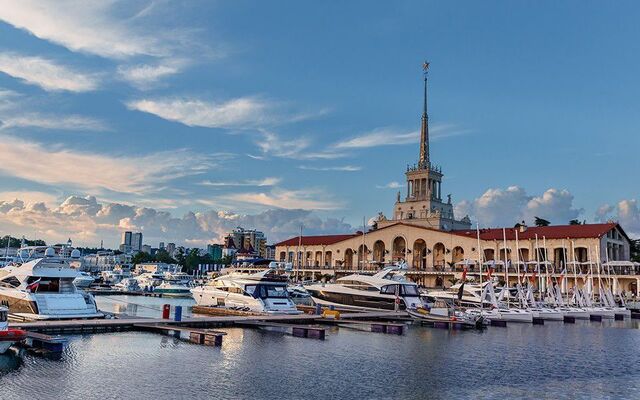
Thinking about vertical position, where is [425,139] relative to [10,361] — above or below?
above

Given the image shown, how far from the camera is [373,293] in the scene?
60406mm

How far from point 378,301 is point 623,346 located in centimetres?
2339

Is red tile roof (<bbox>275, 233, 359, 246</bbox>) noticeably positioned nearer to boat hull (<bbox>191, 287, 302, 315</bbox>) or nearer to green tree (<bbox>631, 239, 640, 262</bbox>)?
green tree (<bbox>631, 239, 640, 262</bbox>)

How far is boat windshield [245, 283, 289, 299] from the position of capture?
52562 millimetres

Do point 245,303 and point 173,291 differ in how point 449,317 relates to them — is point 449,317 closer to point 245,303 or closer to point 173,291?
point 245,303

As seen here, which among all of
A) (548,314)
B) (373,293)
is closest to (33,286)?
(373,293)

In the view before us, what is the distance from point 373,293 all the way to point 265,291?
12.7 metres

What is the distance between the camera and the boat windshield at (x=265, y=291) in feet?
172

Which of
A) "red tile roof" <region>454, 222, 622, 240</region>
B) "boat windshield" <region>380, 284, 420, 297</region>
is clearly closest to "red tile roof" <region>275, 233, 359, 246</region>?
"red tile roof" <region>454, 222, 622, 240</region>

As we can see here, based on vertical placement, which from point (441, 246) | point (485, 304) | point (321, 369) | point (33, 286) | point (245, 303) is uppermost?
point (441, 246)

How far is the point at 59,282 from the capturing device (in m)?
41.1

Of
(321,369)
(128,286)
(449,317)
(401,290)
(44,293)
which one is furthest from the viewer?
(128,286)

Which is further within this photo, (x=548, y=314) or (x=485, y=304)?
(x=485, y=304)

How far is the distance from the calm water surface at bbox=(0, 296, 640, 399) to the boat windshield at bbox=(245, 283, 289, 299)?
9.31 metres
